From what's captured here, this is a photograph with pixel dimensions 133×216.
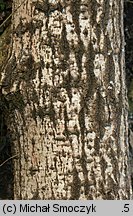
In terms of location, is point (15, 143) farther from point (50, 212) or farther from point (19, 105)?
point (50, 212)

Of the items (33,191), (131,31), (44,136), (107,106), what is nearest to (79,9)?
(107,106)

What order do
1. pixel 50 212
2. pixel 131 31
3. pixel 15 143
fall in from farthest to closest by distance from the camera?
pixel 131 31
pixel 15 143
pixel 50 212

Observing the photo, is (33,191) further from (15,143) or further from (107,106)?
(107,106)

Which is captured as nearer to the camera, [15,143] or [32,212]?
[32,212]

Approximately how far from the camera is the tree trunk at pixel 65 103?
197 centimetres

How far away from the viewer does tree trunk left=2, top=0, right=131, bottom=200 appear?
1.97m

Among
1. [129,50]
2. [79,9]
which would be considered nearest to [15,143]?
[79,9]

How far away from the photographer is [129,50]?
11.0ft

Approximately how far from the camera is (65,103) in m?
1.98

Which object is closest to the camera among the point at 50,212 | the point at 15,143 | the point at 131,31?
the point at 50,212

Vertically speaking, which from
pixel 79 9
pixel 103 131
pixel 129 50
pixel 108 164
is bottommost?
pixel 108 164

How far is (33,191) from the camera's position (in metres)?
2.01

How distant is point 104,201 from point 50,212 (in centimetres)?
24

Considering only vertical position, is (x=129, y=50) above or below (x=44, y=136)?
above
